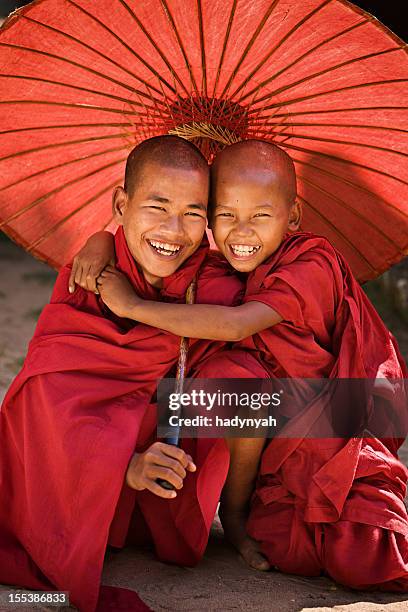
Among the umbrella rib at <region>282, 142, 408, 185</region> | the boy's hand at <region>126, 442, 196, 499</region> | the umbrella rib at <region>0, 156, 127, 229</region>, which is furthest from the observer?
the umbrella rib at <region>0, 156, 127, 229</region>

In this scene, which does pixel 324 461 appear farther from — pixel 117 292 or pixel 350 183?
pixel 350 183

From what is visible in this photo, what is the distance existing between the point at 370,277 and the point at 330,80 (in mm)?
817

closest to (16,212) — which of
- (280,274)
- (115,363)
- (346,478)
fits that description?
(115,363)

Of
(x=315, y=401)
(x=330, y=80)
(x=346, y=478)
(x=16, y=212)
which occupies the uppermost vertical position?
(x=330, y=80)

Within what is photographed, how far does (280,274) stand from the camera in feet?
8.28

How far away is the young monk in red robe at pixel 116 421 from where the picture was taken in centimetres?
229

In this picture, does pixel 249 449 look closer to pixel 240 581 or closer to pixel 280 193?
pixel 240 581

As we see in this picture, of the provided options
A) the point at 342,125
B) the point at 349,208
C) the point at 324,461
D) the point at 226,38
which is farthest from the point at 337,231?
the point at 324,461

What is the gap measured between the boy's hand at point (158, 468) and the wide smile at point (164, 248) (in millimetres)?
638

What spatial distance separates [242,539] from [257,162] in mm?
1235

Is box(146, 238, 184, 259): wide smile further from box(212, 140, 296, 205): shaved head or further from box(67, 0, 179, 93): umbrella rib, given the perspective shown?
box(67, 0, 179, 93): umbrella rib

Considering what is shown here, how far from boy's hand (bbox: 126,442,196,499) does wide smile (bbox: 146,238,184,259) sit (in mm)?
638

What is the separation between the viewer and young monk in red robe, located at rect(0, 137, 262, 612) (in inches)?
90.0

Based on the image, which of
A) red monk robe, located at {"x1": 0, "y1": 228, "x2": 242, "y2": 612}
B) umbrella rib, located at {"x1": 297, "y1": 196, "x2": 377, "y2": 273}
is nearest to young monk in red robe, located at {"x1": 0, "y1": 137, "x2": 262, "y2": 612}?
red monk robe, located at {"x1": 0, "y1": 228, "x2": 242, "y2": 612}
